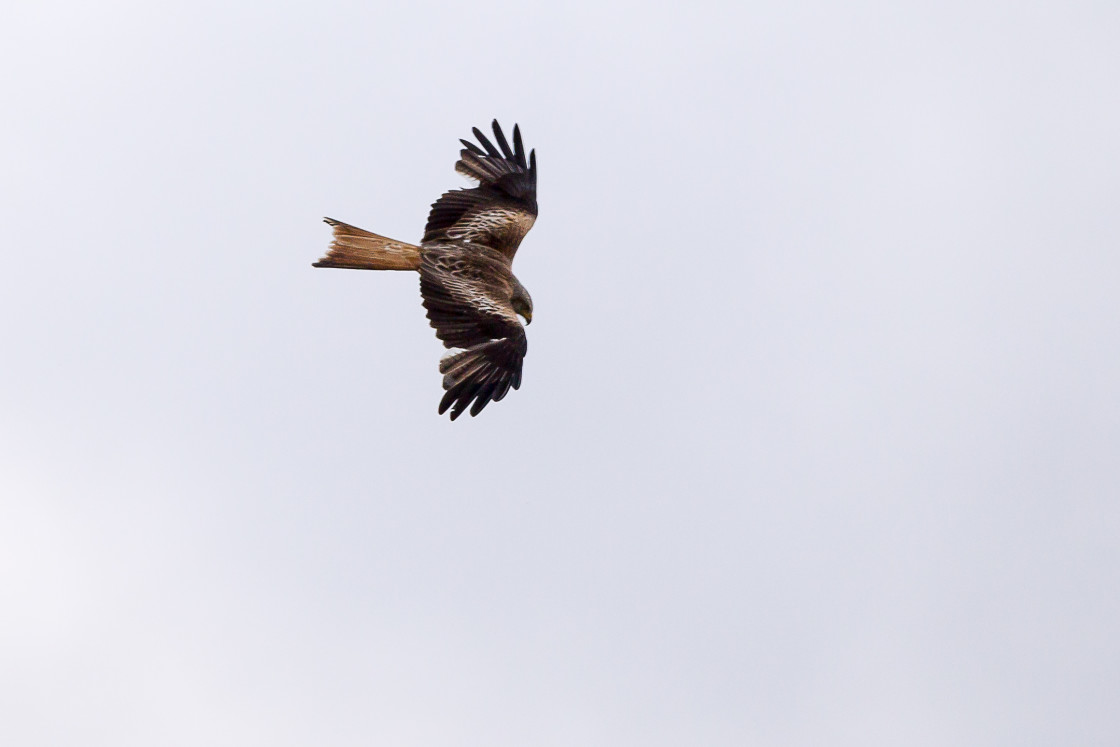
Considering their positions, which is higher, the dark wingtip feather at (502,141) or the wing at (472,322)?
the dark wingtip feather at (502,141)

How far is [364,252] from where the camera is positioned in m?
15.3

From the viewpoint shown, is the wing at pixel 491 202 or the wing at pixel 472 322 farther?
the wing at pixel 491 202

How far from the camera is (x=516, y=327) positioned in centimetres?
1471

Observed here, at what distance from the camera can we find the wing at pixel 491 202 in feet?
53.7

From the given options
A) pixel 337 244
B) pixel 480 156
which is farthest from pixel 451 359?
pixel 480 156

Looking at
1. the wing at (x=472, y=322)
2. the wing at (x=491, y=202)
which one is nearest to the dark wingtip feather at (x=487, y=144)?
the wing at (x=491, y=202)

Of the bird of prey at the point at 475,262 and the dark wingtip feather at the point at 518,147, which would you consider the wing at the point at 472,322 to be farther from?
the dark wingtip feather at the point at 518,147

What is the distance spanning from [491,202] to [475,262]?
1.34 metres

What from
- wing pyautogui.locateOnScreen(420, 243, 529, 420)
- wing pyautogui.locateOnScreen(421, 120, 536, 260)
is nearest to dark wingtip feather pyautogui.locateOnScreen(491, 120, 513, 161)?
wing pyautogui.locateOnScreen(421, 120, 536, 260)

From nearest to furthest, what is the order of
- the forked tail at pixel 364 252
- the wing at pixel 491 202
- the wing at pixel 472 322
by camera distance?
the wing at pixel 472 322 < the forked tail at pixel 364 252 < the wing at pixel 491 202

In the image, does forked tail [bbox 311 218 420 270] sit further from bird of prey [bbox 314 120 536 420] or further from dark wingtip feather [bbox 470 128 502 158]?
dark wingtip feather [bbox 470 128 502 158]

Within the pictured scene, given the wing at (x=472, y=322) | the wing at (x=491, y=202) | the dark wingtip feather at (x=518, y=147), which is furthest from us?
the dark wingtip feather at (x=518, y=147)

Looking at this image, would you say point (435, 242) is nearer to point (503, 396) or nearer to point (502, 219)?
point (502, 219)

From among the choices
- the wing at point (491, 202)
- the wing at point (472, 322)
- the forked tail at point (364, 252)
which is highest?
the wing at point (491, 202)
